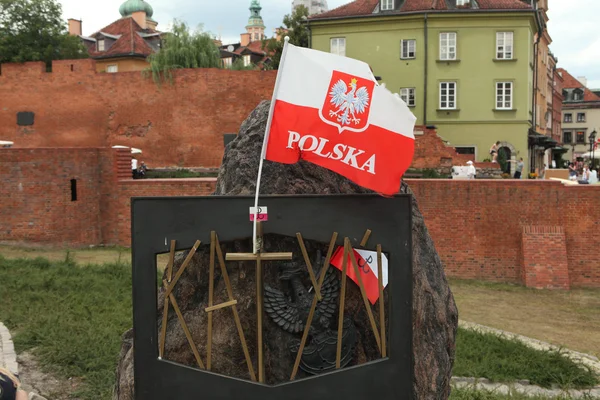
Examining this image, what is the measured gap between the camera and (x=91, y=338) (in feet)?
23.3

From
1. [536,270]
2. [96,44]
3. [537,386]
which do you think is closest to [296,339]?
[537,386]

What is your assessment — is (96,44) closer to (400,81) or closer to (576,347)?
(400,81)

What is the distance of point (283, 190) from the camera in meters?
3.46

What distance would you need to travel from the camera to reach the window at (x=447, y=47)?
29438 mm

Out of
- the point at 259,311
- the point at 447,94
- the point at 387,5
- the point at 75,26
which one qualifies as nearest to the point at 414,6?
the point at 387,5

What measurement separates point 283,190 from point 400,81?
2768cm

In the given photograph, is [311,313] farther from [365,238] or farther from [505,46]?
[505,46]

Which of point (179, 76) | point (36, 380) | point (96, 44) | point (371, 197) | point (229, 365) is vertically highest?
point (96, 44)

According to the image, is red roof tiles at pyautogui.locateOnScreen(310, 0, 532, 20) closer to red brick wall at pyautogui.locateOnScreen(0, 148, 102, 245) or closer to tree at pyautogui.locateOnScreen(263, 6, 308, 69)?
tree at pyautogui.locateOnScreen(263, 6, 308, 69)

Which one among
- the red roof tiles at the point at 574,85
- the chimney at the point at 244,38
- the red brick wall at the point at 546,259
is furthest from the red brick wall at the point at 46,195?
the chimney at the point at 244,38

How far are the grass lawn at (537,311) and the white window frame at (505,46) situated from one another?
56.6 ft

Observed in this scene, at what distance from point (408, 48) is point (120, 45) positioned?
18.7 m

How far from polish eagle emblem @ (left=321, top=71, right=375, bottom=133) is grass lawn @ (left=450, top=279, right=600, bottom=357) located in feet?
26.3

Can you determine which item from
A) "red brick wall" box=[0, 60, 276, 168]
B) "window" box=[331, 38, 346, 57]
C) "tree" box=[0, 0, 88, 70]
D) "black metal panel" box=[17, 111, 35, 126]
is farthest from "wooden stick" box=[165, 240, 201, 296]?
"tree" box=[0, 0, 88, 70]
